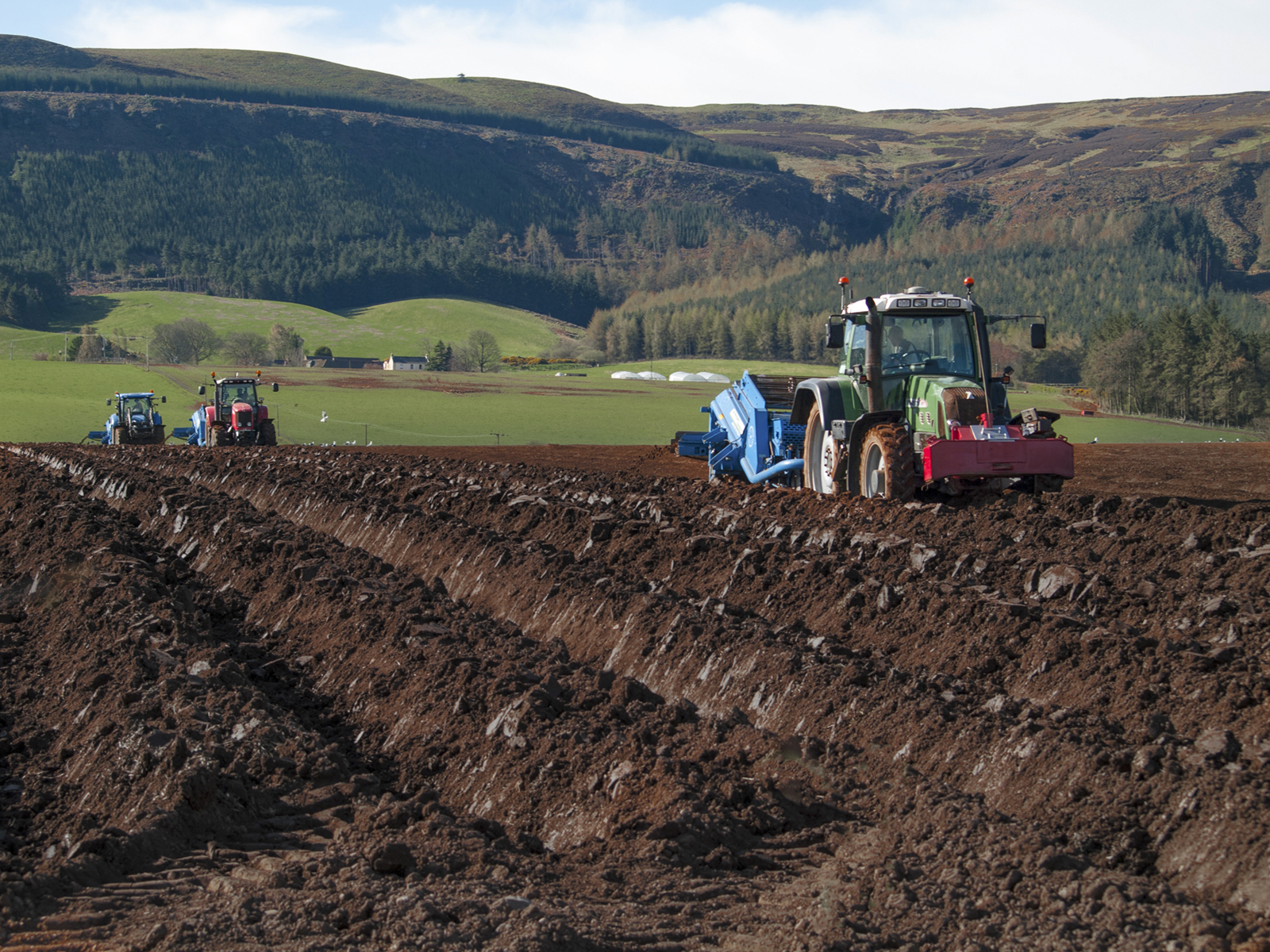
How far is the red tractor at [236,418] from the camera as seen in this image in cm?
3200

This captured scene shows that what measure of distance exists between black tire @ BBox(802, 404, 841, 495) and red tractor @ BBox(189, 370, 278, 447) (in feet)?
66.2

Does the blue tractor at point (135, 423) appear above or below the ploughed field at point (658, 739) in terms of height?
below

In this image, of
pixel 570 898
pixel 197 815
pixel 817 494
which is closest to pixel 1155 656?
pixel 570 898

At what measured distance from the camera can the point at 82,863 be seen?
4.68 m

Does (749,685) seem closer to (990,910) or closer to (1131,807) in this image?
(1131,807)

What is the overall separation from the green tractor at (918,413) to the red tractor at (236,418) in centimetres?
2033

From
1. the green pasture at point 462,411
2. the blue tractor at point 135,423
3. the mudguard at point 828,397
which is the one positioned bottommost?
the green pasture at point 462,411

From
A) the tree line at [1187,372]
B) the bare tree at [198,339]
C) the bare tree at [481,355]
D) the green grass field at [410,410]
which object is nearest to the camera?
the green grass field at [410,410]

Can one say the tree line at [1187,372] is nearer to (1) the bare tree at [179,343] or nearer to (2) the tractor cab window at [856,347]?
(2) the tractor cab window at [856,347]

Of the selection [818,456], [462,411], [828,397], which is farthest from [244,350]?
[828,397]

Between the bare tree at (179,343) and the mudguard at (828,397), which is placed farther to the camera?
the bare tree at (179,343)

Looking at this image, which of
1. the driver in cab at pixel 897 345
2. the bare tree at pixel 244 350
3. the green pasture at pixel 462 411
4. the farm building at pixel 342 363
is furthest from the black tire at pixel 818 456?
the farm building at pixel 342 363

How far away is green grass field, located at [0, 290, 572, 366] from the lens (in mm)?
151750

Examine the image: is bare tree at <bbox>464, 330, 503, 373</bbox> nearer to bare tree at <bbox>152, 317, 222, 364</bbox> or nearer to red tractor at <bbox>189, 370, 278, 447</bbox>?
bare tree at <bbox>152, 317, 222, 364</bbox>
